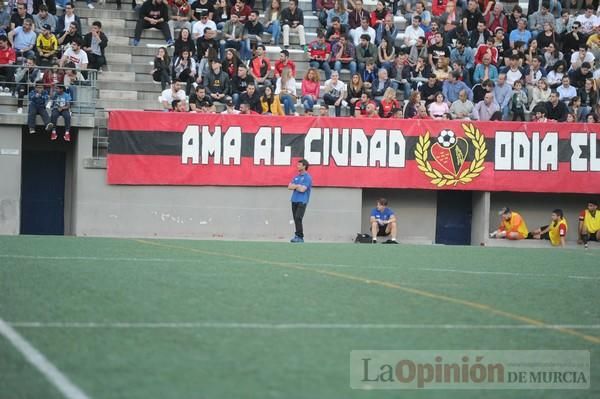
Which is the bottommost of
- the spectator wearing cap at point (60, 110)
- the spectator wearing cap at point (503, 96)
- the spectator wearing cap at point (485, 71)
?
the spectator wearing cap at point (60, 110)

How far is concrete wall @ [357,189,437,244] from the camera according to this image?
26062 mm

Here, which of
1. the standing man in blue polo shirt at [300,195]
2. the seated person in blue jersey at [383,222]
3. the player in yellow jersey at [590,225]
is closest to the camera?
the standing man in blue polo shirt at [300,195]

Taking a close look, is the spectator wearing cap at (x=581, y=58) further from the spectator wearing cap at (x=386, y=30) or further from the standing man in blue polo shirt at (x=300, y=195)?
the standing man in blue polo shirt at (x=300, y=195)

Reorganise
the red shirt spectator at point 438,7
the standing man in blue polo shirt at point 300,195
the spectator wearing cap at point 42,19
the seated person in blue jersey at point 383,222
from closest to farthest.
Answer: the standing man in blue polo shirt at point 300,195
the seated person in blue jersey at point 383,222
the spectator wearing cap at point 42,19
the red shirt spectator at point 438,7

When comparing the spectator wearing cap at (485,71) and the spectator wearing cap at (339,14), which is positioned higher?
the spectator wearing cap at (339,14)

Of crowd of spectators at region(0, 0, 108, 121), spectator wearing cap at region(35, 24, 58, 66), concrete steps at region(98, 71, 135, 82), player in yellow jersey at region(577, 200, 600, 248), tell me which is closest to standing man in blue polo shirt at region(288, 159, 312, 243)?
crowd of spectators at region(0, 0, 108, 121)

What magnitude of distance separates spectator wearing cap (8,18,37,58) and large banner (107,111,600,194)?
8.15 feet

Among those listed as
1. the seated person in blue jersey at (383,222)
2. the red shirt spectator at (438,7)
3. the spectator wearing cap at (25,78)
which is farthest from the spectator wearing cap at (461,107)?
the spectator wearing cap at (25,78)

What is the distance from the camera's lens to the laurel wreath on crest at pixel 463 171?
2567cm

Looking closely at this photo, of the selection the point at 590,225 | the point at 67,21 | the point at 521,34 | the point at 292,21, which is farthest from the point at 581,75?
the point at 67,21

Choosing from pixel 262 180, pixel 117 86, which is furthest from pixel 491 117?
pixel 117 86

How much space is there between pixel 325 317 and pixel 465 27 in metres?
21.2

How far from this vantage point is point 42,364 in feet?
19.5

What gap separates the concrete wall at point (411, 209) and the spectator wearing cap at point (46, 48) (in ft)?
24.7
